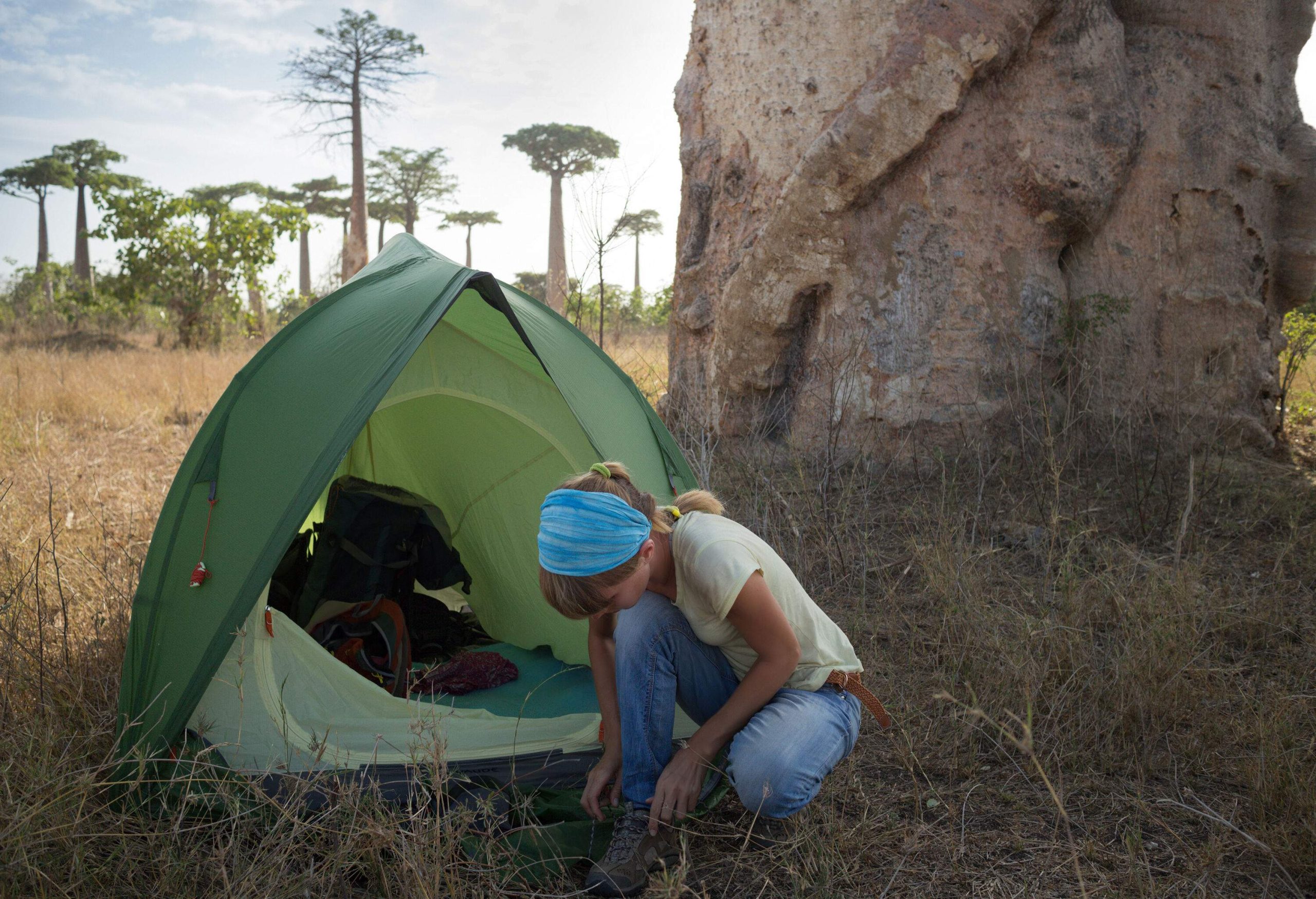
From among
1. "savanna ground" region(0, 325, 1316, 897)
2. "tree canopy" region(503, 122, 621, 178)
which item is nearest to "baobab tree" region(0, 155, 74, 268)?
"tree canopy" region(503, 122, 621, 178)

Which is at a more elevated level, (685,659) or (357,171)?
(357,171)

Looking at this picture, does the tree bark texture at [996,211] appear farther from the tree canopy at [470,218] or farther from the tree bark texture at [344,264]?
the tree canopy at [470,218]

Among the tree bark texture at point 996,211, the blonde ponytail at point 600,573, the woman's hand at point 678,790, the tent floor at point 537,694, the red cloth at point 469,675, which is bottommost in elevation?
the tent floor at point 537,694

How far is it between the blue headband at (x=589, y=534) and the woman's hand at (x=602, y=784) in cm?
55

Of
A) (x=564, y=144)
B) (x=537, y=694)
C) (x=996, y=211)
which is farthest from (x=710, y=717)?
(x=564, y=144)

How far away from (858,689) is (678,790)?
1.64ft

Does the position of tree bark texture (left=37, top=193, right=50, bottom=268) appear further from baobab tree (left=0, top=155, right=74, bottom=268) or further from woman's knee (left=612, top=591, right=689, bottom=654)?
woman's knee (left=612, top=591, right=689, bottom=654)

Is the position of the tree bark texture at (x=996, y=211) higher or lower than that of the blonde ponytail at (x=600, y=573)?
higher

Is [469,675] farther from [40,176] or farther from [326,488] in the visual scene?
[40,176]

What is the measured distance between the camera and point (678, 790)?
6.02 feet

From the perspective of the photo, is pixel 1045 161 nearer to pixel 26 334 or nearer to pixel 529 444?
pixel 529 444

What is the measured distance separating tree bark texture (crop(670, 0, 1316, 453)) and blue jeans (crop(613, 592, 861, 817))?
2284 millimetres

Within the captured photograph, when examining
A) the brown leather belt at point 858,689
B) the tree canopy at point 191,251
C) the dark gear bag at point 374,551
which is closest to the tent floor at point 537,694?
the dark gear bag at point 374,551

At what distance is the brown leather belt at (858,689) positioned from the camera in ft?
6.55
